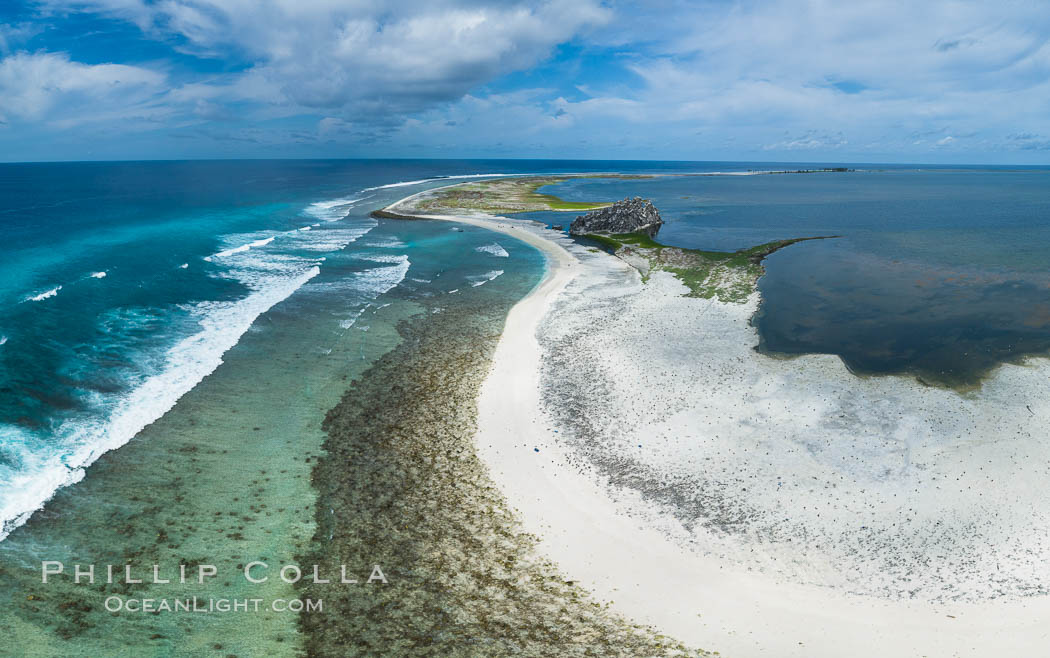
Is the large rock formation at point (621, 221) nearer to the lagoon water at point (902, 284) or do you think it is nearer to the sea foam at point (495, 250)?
the lagoon water at point (902, 284)

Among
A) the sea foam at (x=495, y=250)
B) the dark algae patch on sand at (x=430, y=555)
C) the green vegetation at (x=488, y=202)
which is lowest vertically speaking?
the dark algae patch on sand at (x=430, y=555)

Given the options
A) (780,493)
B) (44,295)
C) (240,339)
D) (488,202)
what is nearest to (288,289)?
(240,339)


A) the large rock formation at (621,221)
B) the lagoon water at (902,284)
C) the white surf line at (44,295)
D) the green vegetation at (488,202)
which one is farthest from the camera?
the green vegetation at (488,202)

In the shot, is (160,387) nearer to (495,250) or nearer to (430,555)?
(430,555)

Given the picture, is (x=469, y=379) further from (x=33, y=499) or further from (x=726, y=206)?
(x=726, y=206)

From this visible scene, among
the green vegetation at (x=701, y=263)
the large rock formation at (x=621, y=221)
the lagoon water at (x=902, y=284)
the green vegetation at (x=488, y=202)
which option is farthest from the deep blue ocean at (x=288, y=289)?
the green vegetation at (x=488, y=202)

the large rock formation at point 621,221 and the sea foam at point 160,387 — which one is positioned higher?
the large rock formation at point 621,221

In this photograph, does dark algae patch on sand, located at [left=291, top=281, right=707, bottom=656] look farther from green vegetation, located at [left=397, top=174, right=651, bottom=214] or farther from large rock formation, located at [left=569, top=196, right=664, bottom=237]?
green vegetation, located at [left=397, top=174, right=651, bottom=214]
